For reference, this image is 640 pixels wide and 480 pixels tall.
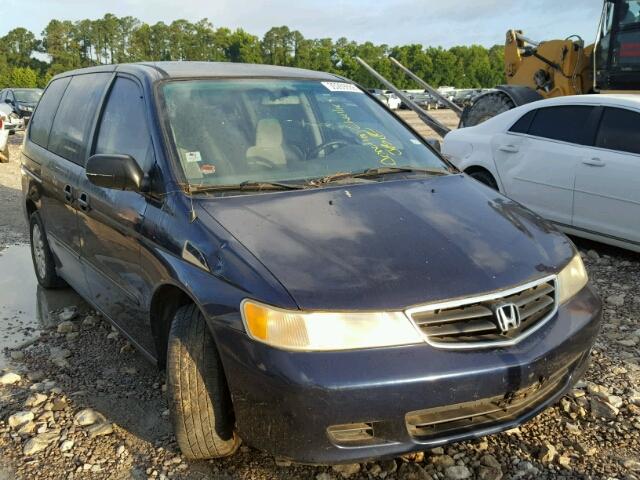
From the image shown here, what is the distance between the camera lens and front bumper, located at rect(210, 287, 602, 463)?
7.33ft

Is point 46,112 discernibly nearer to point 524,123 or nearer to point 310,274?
point 310,274

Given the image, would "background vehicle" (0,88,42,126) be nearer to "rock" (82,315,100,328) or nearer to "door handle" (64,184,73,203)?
"rock" (82,315,100,328)

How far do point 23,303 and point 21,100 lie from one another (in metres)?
22.6

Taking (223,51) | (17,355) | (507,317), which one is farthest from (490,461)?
(223,51)

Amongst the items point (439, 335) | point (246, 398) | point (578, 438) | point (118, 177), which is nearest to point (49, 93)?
point (118, 177)

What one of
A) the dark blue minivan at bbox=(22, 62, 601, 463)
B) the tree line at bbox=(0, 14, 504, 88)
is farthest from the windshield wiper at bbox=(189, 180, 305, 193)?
the tree line at bbox=(0, 14, 504, 88)

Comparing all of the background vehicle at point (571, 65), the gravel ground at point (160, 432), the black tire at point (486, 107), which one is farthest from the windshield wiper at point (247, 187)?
the black tire at point (486, 107)

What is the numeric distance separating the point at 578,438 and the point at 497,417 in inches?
27.7

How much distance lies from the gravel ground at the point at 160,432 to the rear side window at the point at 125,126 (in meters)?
1.27

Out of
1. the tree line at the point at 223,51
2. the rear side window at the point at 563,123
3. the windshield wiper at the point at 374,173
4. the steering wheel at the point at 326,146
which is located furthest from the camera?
the tree line at the point at 223,51

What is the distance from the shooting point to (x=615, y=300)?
15.5 ft

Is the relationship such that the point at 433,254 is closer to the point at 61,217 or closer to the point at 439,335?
the point at 439,335

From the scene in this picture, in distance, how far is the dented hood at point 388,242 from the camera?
240cm

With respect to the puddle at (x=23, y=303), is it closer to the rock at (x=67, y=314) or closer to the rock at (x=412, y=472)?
the rock at (x=67, y=314)
